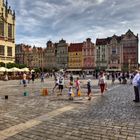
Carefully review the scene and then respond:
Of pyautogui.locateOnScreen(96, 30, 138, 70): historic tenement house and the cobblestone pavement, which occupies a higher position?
pyautogui.locateOnScreen(96, 30, 138, 70): historic tenement house

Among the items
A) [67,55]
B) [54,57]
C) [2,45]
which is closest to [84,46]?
[67,55]

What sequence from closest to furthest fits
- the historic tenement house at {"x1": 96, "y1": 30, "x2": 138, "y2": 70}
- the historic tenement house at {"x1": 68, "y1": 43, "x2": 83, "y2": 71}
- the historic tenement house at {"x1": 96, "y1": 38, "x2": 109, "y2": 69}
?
1. the historic tenement house at {"x1": 96, "y1": 30, "x2": 138, "y2": 70}
2. the historic tenement house at {"x1": 96, "y1": 38, "x2": 109, "y2": 69}
3. the historic tenement house at {"x1": 68, "y1": 43, "x2": 83, "y2": 71}

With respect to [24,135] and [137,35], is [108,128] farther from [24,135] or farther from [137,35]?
[137,35]

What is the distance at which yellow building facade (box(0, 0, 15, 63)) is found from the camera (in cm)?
6162

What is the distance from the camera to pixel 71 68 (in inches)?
4254

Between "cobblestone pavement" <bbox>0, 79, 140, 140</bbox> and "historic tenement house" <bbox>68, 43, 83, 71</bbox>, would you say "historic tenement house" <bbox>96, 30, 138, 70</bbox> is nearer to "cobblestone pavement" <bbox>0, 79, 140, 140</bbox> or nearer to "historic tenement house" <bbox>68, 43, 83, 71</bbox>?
"historic tenement house" <bbox>68, 43, 83, 71</bbox>

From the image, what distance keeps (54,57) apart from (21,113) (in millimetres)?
101186

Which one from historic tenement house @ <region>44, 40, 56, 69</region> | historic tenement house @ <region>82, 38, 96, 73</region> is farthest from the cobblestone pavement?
historic tenement house @ <region>44, 40, 56, 69</region>

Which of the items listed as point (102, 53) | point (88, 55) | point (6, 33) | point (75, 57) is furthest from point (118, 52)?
point (6, 33)

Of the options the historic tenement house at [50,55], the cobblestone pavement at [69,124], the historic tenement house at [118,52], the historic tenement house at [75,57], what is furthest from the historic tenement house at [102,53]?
the cobblestone pavement at [69,124]

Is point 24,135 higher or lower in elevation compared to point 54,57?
lower

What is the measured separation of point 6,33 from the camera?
63.3m

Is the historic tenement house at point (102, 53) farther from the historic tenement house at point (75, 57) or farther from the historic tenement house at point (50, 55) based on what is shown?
the historic tenement house at point (50, 55)

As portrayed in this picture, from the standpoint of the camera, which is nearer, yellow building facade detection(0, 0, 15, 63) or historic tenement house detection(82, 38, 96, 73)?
yellow building facade detection(0, 0, 15, 63)
